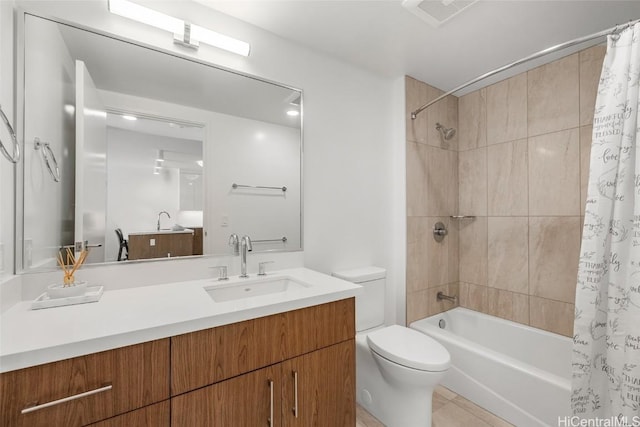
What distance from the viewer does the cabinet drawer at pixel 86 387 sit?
713 millimetres

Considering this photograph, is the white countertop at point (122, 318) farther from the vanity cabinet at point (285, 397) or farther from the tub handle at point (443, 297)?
the tub handle at point (443, 297)

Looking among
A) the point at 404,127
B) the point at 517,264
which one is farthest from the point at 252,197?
the point at 517,264

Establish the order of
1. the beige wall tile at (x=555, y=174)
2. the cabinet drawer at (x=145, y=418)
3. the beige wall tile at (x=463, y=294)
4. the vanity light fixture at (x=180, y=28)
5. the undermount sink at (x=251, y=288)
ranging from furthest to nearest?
the beige wall tile at (x=463, y=294) < the beige wall tile at (x=555, y=174) < the undermount sink at (x=251, y=288) < the vanity light fixture at (x=180, y=28) < the cabinet drawer at (x=145, y=418)

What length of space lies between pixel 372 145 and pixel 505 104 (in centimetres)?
122

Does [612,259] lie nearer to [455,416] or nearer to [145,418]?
[455,416]

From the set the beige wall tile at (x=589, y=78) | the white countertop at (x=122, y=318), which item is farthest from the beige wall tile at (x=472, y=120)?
the white countertop at (x=122, y=318)

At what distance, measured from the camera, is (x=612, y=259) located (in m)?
1.17

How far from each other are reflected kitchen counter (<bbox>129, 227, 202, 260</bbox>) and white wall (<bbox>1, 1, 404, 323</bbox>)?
2.22ft

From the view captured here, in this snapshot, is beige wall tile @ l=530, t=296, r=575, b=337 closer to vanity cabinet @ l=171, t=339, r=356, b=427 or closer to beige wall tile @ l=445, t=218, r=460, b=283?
beige wall tile @ l=445, t=218, r=460, b=283

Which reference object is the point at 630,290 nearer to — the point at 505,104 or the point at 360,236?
the point at 360,236

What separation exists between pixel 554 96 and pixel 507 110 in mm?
314

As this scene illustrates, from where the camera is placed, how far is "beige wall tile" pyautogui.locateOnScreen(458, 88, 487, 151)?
251 centimetres

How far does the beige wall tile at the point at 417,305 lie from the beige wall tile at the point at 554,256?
2.60ft

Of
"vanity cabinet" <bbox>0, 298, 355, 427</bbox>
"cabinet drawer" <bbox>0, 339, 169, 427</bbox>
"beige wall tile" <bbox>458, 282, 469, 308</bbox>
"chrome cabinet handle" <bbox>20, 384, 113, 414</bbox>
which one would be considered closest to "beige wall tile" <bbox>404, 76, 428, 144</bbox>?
"beige wall tile" <bbox>458, 282, 469, 308</bbox>
